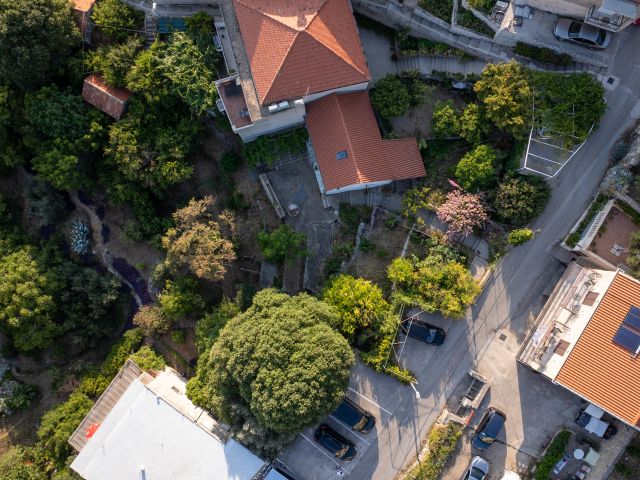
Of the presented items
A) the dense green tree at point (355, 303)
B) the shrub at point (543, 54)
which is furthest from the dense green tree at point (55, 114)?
the shrub at point (543, 54)

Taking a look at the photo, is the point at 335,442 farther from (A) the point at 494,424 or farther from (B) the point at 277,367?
(A) the point at 494,424

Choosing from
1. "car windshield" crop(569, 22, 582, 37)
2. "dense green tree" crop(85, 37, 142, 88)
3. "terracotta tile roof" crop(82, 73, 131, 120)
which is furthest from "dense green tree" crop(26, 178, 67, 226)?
"car windshield" crop(569, 22, 582, 37)

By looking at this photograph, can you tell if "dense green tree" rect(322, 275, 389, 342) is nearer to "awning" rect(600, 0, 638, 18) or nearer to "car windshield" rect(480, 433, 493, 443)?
"car windshield" rect(480, 433, 493, 443)

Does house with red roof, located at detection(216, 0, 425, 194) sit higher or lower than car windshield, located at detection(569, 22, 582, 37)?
lower

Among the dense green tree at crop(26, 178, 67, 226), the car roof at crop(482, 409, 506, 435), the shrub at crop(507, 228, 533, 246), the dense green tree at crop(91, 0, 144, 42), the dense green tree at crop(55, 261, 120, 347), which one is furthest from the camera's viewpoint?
the dense green tree at crop(26, 178, 67, 226)

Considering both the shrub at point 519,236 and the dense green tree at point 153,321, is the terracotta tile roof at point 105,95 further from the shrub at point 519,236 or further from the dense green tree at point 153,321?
the shrub at point 519,236

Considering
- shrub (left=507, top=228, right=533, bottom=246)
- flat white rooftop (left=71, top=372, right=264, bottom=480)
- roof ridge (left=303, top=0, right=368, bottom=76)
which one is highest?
roof ridge (left=303, top=0, right=368, bottom=76)

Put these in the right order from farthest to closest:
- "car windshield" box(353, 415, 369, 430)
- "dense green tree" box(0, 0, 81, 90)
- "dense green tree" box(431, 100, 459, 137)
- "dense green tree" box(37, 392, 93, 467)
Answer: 1. "dense green tree" box(37, 392, 93, 467)
2. "car windshield" box(353, 415, 369, 430)
3. "dense green tree" box(431, 100, 459, 137)
4. "dense green tree" box(0, 0, 81, 90)

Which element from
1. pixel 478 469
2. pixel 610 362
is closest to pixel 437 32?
pixel 610 362
